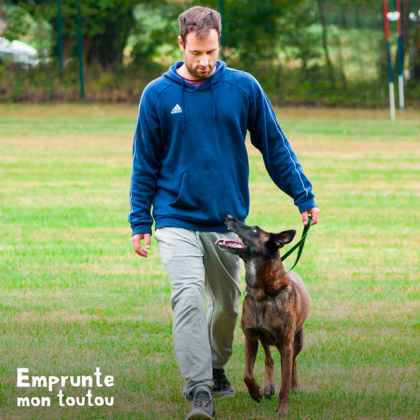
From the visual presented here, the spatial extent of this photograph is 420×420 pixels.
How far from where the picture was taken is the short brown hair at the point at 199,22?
15.0 ft

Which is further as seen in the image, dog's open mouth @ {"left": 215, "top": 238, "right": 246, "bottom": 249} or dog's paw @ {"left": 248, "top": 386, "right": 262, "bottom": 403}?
dog's paw @ {"left": 248, "top": 386, "right": 262, "bottom": 403}

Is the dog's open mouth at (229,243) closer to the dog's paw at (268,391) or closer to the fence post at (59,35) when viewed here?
the dog's paw at (268,391)

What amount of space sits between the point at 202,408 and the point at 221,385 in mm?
762

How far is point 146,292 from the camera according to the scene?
7633 millimetres

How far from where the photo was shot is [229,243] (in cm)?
468

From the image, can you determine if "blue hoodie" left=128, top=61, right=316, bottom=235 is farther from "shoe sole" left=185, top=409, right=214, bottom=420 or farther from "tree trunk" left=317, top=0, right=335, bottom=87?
"tree trunk" left=317, top=0, right=335, bottom=87

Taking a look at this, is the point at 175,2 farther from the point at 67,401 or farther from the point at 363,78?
the point at 67,401

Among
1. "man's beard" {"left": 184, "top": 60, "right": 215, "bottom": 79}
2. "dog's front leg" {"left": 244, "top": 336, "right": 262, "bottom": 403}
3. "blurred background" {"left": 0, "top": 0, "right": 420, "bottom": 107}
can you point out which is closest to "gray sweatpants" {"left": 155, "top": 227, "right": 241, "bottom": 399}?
"dog's front leg" {"left": 244, "top": 336, "right": 262, "bottom": 403}

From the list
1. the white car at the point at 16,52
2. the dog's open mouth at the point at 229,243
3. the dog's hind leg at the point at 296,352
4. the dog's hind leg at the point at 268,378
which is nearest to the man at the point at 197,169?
the dog's open mouth at the point at 229,243

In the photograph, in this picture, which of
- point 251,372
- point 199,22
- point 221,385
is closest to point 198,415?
point 251,372

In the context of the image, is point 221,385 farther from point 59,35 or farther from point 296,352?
point 59,35

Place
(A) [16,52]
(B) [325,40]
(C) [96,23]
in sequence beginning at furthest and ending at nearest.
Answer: (A) [16,52]
(C) [96,23]
(B) [325,40]

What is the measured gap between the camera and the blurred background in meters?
27.6

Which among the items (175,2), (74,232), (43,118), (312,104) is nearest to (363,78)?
(312,104)
